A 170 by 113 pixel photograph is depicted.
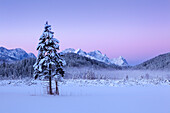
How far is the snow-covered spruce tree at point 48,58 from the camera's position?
1695 centimetres

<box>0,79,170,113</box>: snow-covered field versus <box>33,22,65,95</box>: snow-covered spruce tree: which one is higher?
<box>33,22,65,95</box>: snow-covered spruce tree

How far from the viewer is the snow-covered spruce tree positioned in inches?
667

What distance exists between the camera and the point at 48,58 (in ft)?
55.4

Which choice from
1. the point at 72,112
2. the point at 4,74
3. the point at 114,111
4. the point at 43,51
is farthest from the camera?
the point at 4,74

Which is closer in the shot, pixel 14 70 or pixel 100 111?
pixel 100 111

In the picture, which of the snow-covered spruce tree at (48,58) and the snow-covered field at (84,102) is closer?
the snow-covered field at (84,102)

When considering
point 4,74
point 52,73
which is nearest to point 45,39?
point 52,73

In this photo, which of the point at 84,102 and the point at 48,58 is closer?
the point at 84,102

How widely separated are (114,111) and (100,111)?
805mm

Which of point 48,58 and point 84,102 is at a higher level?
point 48,58

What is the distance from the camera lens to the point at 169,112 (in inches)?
371

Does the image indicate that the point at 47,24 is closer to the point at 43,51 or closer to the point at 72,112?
the point at 43,51

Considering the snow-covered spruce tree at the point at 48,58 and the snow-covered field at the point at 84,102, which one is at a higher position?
the snow-covered spruce tree at the point at 48,58

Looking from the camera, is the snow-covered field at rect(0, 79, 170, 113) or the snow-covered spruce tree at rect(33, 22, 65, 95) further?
the snow-covered spruce tree at rect(33, 22, 65, 95)
